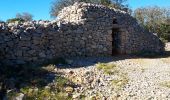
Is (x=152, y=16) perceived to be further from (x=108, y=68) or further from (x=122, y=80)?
(x=122, y=80)

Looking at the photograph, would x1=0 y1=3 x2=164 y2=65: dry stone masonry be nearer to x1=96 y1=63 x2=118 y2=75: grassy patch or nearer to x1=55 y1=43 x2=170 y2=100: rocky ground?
x1=55 y1=43 x2=170 y2=100: rocky ground

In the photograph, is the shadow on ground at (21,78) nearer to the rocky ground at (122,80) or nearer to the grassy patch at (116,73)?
the rocky ground at (122,80)

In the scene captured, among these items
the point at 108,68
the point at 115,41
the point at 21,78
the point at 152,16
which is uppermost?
the point at 152,16

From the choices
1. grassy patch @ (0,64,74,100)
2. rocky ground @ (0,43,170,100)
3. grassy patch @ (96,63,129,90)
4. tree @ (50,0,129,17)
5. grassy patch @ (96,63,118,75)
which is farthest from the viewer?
tree @ (50,0,129,17)

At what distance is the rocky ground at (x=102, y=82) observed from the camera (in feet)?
41.6

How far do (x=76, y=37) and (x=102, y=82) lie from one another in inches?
213

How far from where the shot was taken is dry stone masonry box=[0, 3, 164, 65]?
53.8 ft

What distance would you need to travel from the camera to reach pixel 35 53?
55.6 feet

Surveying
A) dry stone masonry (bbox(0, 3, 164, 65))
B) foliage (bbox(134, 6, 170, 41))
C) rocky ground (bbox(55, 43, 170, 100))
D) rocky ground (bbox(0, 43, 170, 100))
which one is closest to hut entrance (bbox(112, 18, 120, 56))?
dry stone masonry (bbox(0, 3, 164, 65))

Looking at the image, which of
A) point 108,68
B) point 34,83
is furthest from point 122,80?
point 34,83

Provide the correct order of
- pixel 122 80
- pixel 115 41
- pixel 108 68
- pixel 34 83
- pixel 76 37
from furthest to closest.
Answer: pixel 115 41 < pixel 76 37 < pixel 108 68 < pixel 122 80 < pixel 34 83

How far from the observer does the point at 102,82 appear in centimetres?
Result: 1425

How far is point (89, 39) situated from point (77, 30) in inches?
38.4

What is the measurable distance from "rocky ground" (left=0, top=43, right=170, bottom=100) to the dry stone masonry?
3.65 feet
